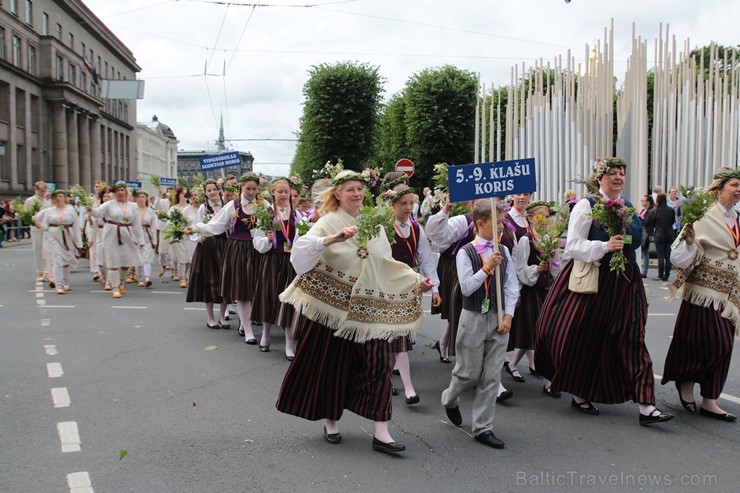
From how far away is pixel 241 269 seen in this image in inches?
344

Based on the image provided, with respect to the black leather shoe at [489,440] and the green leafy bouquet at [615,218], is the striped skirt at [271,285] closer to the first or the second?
the black leather shoe at [489,440]

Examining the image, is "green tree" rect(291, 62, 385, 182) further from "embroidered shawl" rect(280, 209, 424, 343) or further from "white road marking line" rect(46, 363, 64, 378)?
"embroidered shawl" rect(280, 209, 424, 343)

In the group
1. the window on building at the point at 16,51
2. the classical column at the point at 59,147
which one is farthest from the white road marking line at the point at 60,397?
the classical column at the point at 59,147

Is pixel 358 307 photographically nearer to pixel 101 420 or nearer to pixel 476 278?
pixel 476 278

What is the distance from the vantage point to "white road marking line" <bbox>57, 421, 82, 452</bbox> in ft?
15.6

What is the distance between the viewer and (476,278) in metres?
4.89

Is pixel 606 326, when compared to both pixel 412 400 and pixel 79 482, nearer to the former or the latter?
pixel 412 400

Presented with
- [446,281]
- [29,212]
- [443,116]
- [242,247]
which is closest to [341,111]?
[443,116]

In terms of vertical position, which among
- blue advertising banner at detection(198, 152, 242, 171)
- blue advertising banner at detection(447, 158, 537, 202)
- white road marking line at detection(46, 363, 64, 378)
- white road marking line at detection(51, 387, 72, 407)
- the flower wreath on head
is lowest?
white road marking line at detection(51, 387, 72, 407)

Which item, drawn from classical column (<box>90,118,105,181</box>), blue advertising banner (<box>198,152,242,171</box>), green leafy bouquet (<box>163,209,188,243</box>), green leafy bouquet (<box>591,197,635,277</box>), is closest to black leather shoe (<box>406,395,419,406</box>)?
green leafy bouquet (<box>591,197,635,277</box>)

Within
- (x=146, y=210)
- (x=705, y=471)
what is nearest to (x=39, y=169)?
(x=146, y=210)

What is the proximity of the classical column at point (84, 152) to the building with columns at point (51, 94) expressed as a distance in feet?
0.27

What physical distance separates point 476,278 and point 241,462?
210 cm

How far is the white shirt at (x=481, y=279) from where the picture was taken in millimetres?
4902
